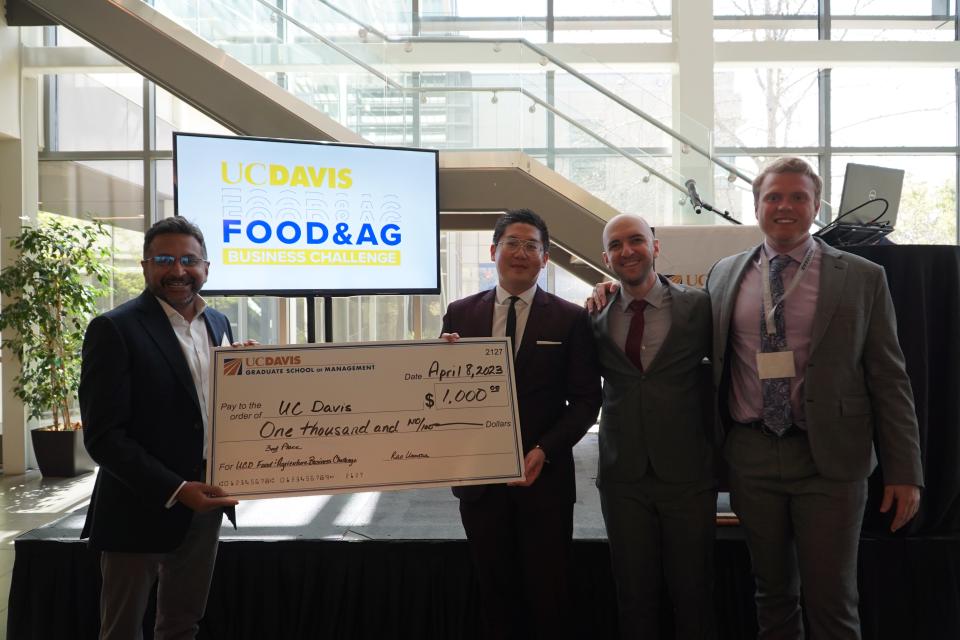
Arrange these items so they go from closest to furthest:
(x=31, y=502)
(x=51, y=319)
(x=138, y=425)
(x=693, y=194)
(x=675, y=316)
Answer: (x=138, y=425) → (x=675, y=316) → (x=693, y=194) → (x=31, y=502) → (x=51, y=319)

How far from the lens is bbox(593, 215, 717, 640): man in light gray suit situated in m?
1.94

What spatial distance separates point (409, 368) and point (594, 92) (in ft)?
12.6

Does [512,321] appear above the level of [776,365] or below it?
above

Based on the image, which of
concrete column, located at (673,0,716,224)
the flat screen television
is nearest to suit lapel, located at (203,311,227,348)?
the flat screen television

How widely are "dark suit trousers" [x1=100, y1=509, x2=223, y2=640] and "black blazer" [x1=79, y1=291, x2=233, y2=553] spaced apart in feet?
0.27

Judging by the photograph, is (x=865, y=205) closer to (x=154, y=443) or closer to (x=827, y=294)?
(x=827, y=294)

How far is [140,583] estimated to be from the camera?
71.4 inches

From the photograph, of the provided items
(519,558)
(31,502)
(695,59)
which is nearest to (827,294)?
(519,558)

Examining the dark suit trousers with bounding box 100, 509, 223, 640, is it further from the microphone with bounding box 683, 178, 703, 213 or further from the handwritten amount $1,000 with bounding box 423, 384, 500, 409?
the microphone with bounding box 683, 178, 703, 213

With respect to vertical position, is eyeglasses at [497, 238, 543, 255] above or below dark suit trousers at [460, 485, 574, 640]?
above

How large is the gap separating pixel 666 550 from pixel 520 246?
1094 mm

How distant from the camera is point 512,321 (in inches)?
82.4

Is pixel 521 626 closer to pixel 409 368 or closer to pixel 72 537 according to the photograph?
pixel 409 368

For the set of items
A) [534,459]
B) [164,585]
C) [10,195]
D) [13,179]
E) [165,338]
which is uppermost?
[13,179]
